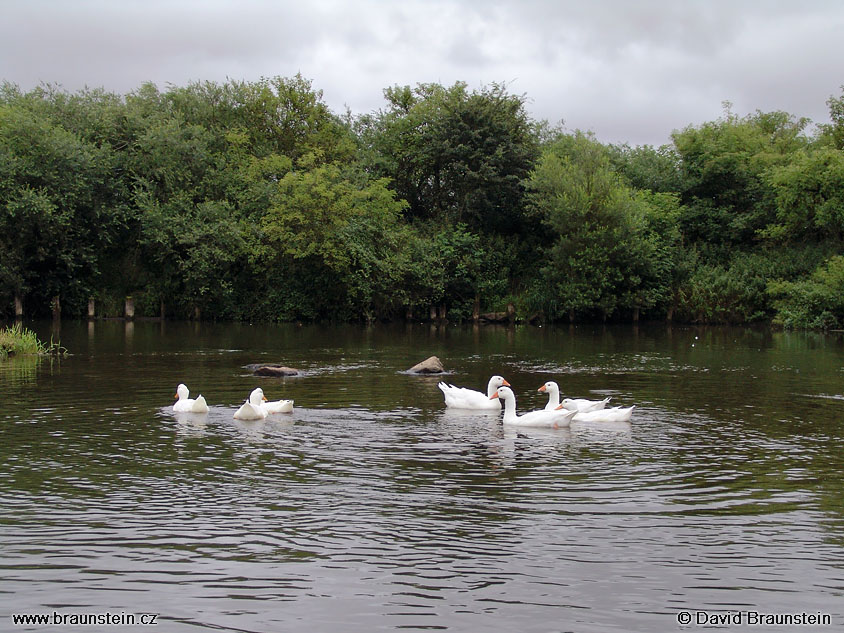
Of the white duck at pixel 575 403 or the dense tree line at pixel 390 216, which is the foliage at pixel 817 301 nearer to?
the dense tree line at pixel 390 216

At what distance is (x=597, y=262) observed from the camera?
6094 centimetres

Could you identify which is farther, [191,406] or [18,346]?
[18,346]

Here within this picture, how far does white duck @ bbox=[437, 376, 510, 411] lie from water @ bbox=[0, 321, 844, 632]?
2.21 feet

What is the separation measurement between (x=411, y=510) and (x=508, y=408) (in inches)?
291

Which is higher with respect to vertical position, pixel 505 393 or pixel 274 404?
pixel 505 393

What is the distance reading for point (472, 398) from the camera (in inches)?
770

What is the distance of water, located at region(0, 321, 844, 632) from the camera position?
7.77 metres

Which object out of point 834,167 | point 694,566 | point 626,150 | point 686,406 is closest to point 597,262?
point 834,167

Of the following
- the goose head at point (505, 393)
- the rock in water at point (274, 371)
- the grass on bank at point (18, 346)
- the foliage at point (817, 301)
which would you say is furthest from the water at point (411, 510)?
the foliage at point (817, 301)

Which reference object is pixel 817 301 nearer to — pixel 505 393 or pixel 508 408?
pixel 505 393

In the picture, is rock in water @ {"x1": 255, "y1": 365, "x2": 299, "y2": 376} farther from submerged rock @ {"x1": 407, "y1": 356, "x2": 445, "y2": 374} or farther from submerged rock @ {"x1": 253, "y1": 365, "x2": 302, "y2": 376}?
submerged rock @ {"x1": 407, "y1": 356, "x2": 445, "y2": 374}

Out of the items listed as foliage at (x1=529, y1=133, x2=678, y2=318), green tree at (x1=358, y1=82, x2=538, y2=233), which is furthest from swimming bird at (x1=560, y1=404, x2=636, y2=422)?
green tree at (x1=358, y1=82, x2=538, y2=233)

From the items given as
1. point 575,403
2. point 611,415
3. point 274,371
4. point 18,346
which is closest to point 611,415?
point 611,415

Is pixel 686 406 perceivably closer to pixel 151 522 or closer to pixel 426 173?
pixel 151 522
